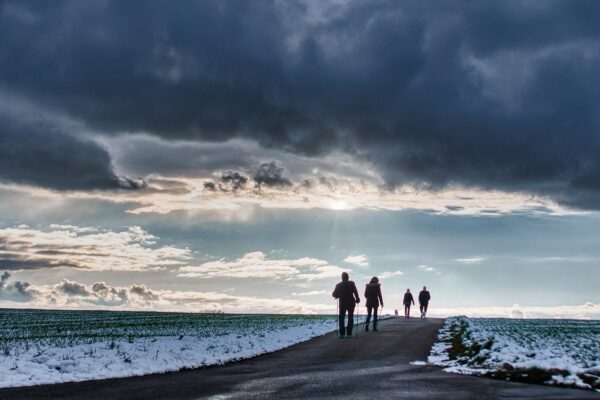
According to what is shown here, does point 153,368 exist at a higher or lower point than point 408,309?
lower

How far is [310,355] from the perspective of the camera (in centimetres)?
1672

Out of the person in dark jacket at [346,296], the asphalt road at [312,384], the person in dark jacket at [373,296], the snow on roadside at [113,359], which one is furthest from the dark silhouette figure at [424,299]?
the asphalt road at [312,384]

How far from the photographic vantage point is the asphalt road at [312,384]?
9.14 m

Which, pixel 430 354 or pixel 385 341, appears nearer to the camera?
pixel 430 354

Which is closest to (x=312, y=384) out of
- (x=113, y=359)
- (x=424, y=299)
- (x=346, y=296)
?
(x=113, y=359)

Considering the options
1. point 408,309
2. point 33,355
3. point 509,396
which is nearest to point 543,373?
point 509,396

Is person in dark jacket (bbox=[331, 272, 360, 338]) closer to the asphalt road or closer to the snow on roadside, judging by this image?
the snow on roadside

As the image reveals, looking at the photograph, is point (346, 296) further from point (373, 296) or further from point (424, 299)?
point (424, 299)

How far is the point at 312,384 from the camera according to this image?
10.6 metres

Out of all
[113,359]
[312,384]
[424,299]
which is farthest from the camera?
[424,299]

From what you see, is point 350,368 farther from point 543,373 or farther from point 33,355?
point 33,355

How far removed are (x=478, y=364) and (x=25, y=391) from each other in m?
9.01

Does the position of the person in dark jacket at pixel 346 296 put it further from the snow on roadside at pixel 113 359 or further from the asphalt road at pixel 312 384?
the asphalt road at pixel 312 384

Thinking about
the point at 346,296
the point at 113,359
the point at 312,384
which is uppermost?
the point at 346,296
